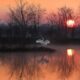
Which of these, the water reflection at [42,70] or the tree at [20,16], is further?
the tree at [20,16]

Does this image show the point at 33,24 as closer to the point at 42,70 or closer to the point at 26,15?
the point at 26,15

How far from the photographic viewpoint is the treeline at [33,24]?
700 inches

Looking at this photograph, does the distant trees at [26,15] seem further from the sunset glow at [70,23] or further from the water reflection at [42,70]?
the water reflection at [42,70]

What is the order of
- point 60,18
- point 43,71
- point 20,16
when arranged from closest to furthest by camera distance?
1. point 43,71
2. point 20,16
3. point 60,18

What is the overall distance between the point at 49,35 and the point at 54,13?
107 cm

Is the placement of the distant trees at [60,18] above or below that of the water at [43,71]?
above

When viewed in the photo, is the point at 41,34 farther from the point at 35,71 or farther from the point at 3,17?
the point at 35,71

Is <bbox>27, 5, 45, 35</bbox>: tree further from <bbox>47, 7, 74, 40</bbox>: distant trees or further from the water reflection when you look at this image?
the water reflection

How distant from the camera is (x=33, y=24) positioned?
18.1 metres

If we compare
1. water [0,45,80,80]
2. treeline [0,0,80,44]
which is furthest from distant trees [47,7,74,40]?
water [0,45,80,80]

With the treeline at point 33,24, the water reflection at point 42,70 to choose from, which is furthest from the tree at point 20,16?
the water reflection at point 42,70

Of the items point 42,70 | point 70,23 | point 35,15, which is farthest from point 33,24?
point 42,70

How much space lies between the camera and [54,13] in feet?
58.8

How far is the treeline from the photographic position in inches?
700
